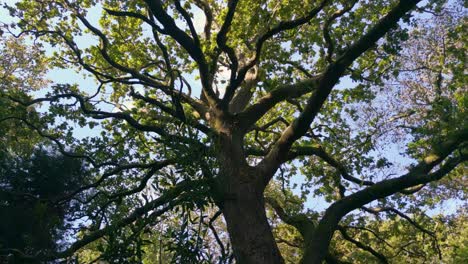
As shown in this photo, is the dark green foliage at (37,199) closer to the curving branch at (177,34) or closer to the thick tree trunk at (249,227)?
the thick tree trunk at (249,227)

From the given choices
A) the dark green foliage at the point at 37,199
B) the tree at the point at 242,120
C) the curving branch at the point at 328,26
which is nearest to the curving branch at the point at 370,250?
the tree at the point at 242,120

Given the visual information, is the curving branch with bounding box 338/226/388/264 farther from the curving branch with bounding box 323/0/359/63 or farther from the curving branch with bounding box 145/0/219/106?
the curving branch with bounding box 145/0/219/106

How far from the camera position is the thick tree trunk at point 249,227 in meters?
6.16

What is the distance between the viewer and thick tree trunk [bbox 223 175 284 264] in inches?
243

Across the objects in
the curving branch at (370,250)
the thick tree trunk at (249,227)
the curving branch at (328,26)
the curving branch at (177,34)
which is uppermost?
the curving branch at (328,26)

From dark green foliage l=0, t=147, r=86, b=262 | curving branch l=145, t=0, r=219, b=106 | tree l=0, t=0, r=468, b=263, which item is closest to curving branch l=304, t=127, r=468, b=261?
tree l=0, t=0, r=468, b=263

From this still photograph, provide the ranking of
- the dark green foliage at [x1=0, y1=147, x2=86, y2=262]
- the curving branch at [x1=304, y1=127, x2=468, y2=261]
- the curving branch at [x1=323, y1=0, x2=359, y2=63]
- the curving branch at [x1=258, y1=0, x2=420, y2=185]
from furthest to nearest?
the curving branch at [x1=323, y1=0, x2=359, y2=63]
the curving branch at [x1=304, y1=127, x2=468, y2=261]
the curving branch at [x1=258, y1=0, x2=420, y2=185]
the dark green foliage at [x1=0, y1=147, x2=86, y2=262]

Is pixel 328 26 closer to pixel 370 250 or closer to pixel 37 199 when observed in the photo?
pixel 370 250

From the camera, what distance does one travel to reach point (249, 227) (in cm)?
645

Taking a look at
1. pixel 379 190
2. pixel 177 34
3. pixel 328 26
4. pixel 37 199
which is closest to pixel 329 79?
pixel 379 190

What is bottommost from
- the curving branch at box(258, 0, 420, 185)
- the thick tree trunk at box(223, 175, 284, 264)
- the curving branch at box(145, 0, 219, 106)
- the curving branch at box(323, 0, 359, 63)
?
the thick tree trunk at box(223, 175, 284, 264)

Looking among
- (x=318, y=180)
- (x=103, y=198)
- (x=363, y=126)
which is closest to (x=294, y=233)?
(x=318, y=180)

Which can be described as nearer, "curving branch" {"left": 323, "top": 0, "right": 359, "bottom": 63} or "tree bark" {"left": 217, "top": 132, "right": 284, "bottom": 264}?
"tree bark" {"left": 217, "top": 132, "right": 284, "bottom": 264}

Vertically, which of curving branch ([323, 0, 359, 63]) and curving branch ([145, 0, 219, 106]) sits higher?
curving branch ([323, 0, 359, 63])
